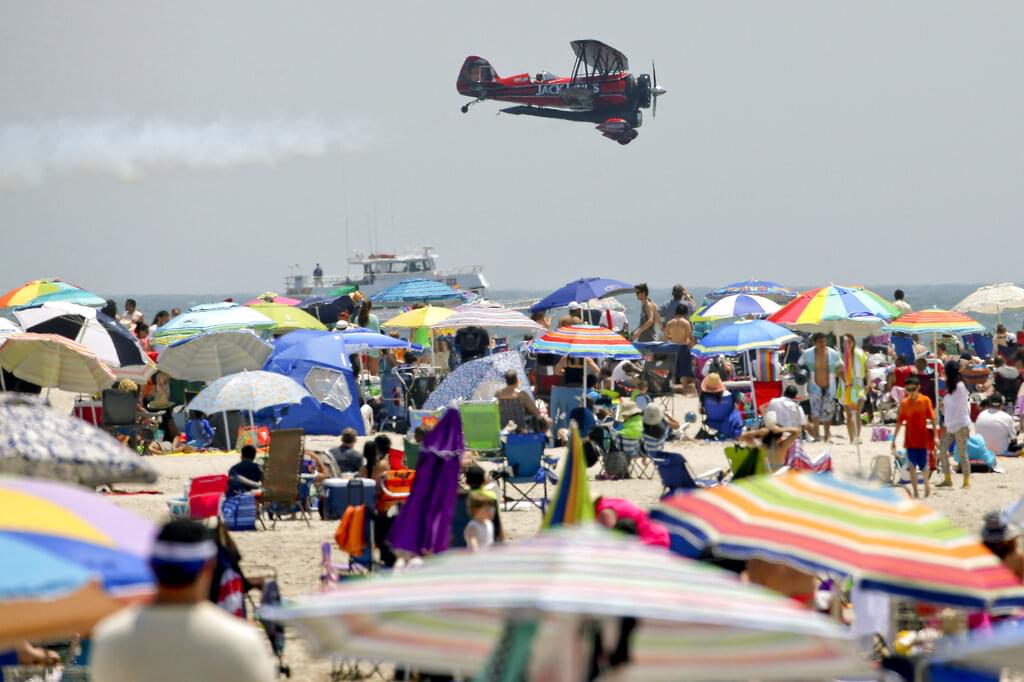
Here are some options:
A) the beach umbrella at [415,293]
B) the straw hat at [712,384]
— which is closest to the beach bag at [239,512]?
the straw hat at [712,384]

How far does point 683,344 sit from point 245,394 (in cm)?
702

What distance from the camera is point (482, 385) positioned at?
14.6 metres

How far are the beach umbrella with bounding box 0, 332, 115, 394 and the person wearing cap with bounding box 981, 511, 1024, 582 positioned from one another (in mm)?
9521

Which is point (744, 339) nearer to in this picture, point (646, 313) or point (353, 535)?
point (646, 313)

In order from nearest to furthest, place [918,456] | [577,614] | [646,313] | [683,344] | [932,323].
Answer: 1. [577,614]
2. [918,456]
3. [932,323]
4. [683,344]
5. [646,313]

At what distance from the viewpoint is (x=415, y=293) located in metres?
28.2

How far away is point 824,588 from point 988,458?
6681mm

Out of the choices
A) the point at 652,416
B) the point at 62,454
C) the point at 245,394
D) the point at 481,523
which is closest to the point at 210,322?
the point at 245,394

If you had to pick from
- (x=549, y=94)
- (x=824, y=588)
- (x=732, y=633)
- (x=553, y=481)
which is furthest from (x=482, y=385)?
(x=549, y=94)

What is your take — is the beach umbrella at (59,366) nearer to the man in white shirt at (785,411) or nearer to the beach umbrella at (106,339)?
the beach umbrella at (106,339)

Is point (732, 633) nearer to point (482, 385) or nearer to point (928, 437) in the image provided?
point (928, 437)

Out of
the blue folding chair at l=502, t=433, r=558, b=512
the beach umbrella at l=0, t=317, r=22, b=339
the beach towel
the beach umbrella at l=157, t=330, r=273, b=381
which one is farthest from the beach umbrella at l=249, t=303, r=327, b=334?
the beach towel

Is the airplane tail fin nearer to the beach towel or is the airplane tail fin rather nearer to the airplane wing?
the airplane wing

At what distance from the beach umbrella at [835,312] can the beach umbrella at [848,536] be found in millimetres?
10743
